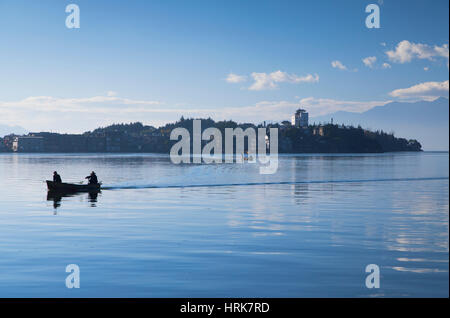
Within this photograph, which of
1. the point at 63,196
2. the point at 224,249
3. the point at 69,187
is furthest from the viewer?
the point at 69,187

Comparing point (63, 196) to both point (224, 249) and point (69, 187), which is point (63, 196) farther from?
point (224, 249)

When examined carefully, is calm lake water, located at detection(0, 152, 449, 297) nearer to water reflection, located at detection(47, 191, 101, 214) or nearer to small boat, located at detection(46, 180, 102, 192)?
water reflection, located at detection(47, 191, 101, 214)

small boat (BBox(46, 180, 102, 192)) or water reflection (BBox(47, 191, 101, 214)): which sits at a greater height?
small boat (BBox(46, 180, 102, 192))

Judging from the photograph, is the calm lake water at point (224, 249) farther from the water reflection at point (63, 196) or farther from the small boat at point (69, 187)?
the small boat at point (69, 187)

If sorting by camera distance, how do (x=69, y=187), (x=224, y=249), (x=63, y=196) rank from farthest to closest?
(x=69, y=187) → (x=63, y=196) → (x=224, y=249)

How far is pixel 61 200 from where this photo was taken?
5038cm

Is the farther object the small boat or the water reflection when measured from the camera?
the small boat

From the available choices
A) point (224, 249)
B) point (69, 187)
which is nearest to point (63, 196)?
point (69, 187)

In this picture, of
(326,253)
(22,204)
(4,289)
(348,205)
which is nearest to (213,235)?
(326,253)

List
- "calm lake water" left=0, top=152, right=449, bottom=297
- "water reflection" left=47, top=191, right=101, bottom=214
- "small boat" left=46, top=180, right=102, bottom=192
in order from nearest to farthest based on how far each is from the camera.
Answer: "calm lake water" left=0, top=152, right=449, bottom=297 < "water reflection" left=47, top=191, right=101, bottom=214 < "small boat" left=46, top=180, right=102, bottom=192

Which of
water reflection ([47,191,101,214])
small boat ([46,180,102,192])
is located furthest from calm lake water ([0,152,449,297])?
small boat ([46,180,102,192])

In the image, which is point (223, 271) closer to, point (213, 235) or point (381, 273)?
point (381, 273)

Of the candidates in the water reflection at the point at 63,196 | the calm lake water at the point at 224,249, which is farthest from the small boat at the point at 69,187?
the calm lake water at the point at 224,249

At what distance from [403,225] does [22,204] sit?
35.2 meters
